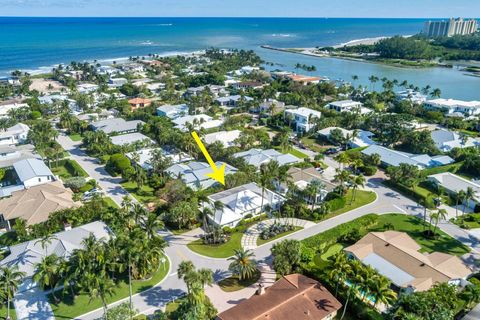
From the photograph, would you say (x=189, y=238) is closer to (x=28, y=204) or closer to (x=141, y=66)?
(x=28, y=204)

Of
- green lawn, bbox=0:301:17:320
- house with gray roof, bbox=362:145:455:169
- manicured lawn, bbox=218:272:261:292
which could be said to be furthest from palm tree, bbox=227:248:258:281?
house with gray roof, bbox=362:145:455:169

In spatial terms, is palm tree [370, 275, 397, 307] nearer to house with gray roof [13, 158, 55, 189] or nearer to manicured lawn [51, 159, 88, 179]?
house with gray roof [13, 158, 55, 189]

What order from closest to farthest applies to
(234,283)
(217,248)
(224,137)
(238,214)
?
(234,283), (217,248), (238,214), (224,137)

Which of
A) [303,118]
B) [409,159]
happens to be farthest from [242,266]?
[303,118]

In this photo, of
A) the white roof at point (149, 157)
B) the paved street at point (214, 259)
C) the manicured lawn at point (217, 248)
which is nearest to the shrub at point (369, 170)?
the paved street at point (214, 259)

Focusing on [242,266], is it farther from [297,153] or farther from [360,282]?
[297,153]

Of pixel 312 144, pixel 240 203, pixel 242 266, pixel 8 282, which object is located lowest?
pixel 312 144
